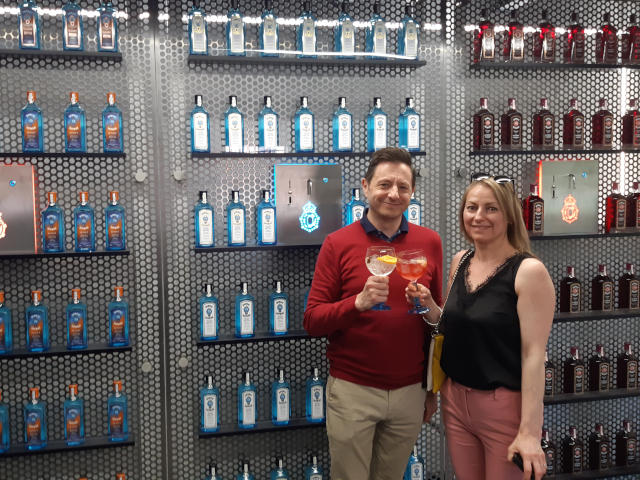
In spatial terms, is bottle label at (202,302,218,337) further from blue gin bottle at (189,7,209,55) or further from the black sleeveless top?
the black sleeveless top

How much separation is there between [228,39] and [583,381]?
9.07ft

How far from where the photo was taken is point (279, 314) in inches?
135

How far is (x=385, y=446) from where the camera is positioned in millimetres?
2584

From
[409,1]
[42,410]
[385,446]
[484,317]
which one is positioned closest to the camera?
[484,317]

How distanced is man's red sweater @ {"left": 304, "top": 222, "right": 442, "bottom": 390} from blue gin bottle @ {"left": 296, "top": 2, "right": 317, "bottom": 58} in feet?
4.11

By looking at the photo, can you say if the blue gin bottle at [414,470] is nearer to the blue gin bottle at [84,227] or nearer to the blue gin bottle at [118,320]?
the blue gin bottle at [118,320]

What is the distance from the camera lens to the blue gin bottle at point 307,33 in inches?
133

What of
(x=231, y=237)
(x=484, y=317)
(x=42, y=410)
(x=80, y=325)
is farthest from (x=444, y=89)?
(x=42, y=410)

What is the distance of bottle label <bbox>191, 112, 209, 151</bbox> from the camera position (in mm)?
3283

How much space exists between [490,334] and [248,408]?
5.53 ft

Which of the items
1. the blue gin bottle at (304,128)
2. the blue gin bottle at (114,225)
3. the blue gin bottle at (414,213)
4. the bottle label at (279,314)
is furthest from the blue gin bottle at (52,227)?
the blue gin bottle at (414,213)

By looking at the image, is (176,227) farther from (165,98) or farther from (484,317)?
(484,317)

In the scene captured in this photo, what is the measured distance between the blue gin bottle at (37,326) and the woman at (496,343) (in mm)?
1920

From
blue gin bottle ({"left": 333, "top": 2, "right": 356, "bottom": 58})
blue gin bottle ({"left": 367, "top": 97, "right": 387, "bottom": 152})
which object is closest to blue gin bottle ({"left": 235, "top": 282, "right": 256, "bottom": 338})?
blue gin bottle ({"left": 367, "top": 97, "right": 387, "bottom": 152})
